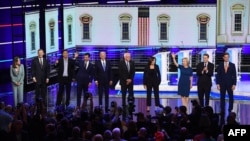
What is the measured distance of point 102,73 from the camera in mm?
11383

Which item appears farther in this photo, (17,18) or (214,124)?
(17,18)

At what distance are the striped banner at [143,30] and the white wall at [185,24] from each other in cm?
16

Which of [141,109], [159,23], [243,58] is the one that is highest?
[159,23]

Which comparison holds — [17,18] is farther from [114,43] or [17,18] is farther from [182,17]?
[182,17]

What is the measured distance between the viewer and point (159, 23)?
44.8 ft

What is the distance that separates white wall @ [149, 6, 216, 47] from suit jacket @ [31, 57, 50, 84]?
3.35 m

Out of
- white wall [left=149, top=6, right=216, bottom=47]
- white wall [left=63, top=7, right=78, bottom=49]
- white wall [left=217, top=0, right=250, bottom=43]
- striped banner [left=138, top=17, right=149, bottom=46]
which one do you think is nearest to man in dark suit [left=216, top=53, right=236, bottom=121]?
white wall [left=149, top=6, right=216, bottom=47]

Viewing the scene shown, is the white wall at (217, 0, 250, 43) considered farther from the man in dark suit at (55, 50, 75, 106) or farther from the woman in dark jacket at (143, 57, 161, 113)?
the man in dark suit at (55, 50, 75, 106)

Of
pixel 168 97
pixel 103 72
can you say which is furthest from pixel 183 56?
pixel 103 72

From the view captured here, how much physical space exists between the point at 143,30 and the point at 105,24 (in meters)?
0.96

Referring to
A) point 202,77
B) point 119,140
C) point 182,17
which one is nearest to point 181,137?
point 119,140

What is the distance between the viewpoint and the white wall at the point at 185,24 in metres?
13.4

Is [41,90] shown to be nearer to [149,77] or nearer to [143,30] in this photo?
[149,77]

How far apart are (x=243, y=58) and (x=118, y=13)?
10.9ft
